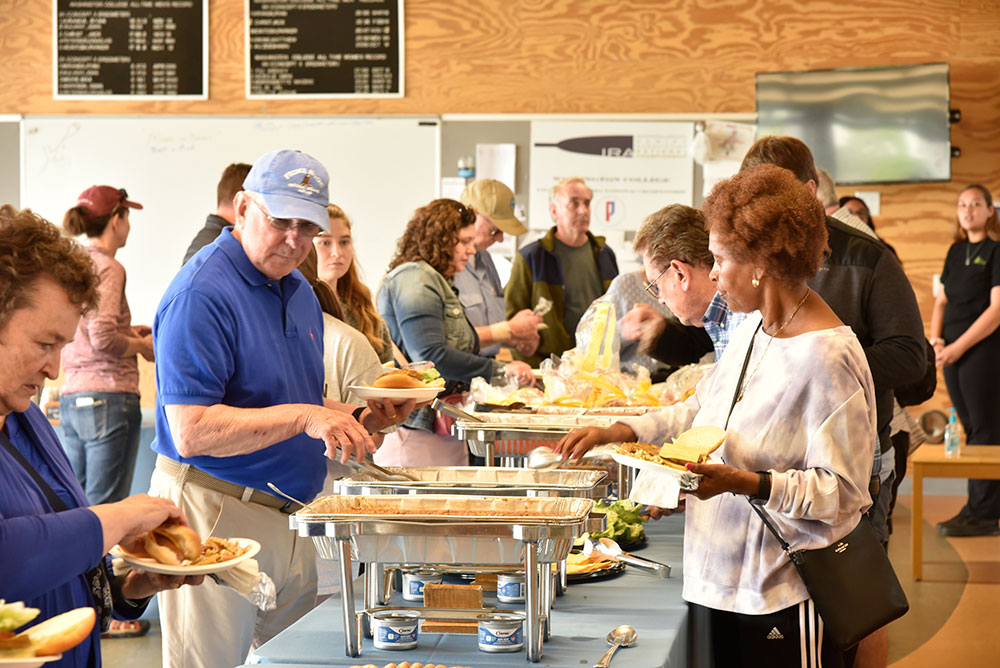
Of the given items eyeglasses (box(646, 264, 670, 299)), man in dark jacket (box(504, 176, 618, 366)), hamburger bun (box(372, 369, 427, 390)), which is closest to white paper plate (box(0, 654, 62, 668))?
hamburger bun (box(372, 369, 427, 390))

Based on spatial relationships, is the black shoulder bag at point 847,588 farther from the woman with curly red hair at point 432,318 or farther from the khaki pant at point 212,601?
the woman with curly red hair at point 432,318

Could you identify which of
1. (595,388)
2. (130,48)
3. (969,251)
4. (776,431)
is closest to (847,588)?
(776,431)

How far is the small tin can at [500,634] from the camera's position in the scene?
1.62 meters

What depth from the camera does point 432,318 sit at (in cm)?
352

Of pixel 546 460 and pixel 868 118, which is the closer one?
pixel 546 460

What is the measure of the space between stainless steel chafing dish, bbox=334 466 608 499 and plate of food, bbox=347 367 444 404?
0.70 feet

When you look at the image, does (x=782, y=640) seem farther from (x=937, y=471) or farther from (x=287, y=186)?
(x=937, y=471)

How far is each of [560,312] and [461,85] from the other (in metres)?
2.26

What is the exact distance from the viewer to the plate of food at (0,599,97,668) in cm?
105

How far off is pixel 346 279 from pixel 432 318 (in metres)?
0.34

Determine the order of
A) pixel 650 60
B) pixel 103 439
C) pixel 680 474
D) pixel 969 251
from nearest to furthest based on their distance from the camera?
pixel 680 474 < pixel 103 439 < pixel 969 251 < pixel 650 60

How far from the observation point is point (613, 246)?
6176mm

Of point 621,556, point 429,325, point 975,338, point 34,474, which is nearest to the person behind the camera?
point 34,474

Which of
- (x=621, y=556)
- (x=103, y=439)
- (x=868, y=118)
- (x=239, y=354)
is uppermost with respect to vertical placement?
(x=868, y=118)
